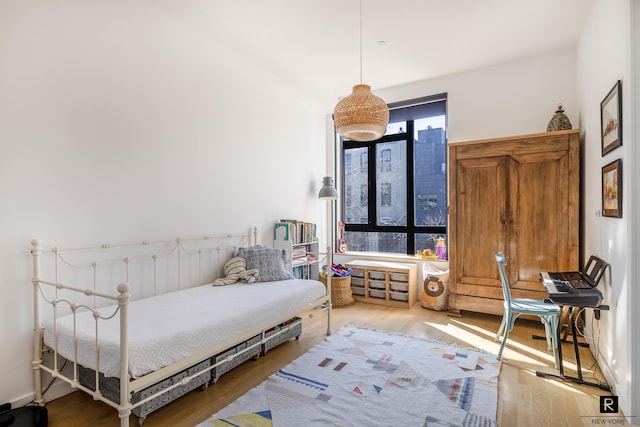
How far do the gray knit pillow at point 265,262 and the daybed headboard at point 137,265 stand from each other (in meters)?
0.26

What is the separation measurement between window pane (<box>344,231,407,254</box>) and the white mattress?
6.93ft

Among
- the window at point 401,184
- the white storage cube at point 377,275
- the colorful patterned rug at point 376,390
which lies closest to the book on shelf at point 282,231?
the white storage cube at point 377,275

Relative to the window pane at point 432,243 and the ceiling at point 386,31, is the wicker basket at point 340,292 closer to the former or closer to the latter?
the window pane at point 432,243

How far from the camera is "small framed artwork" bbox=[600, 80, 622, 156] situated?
6.56 feet

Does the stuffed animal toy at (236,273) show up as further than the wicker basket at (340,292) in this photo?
No

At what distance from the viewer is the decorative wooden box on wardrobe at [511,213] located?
311 centimetres

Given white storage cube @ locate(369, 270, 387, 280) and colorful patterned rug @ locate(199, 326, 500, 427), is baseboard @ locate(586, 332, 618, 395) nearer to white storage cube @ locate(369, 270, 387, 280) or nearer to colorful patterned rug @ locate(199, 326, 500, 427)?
colorful patterned rug @ locate(199, 326, 500, 427)

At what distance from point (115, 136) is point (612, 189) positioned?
3303 millimetres

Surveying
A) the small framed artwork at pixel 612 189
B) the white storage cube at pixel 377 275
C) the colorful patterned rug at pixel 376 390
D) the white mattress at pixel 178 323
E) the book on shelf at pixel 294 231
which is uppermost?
the small framed artwork at pixel 612 189

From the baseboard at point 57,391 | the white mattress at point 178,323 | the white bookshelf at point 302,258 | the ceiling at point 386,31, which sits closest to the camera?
the white mattress at point 178,323

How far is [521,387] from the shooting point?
2.22m

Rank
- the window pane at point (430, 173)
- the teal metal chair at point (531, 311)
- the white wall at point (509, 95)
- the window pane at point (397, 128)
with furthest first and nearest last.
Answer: the window pane at point (397, 128), the window pane at point (430, 173), the white wall at point (509, 95), the teal metal chair at point (531, 311)

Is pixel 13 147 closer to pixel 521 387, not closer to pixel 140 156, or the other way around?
pixel 140 156

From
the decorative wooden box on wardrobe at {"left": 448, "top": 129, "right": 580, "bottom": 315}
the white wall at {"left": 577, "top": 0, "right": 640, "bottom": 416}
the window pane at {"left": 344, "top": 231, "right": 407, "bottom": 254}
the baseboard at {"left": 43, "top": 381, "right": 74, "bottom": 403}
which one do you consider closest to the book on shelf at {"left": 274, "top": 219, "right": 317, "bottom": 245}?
the window pane at {"left": 344, "top": 231, "right": 407, "bottom": 254}
